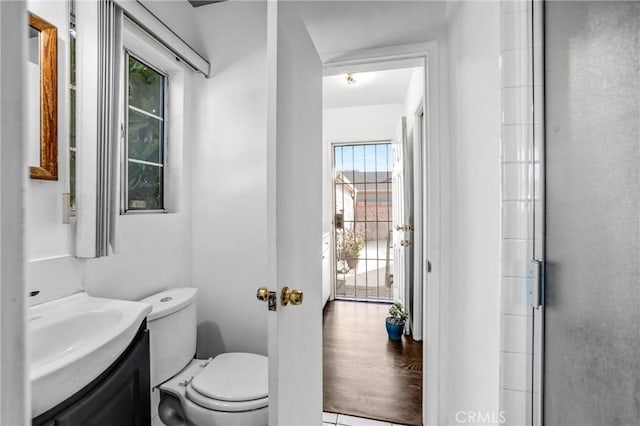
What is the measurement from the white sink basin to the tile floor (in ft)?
3.61

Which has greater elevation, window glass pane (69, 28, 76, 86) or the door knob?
window glass pane (69, 28, 76, 86)

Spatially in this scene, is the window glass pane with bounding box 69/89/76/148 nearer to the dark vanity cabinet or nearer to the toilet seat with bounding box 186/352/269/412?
the dark vanity cabinet

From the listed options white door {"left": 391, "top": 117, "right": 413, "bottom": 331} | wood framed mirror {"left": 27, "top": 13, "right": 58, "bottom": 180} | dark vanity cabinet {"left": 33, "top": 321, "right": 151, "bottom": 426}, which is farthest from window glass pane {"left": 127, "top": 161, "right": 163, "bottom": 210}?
white door {"left": 391, "top": 117, "right": 413, "bottom": 331}

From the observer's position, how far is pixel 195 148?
71.9 inches

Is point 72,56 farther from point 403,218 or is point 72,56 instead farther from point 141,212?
point 403,218

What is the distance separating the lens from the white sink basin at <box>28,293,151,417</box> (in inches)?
26.8

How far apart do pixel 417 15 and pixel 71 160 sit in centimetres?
154

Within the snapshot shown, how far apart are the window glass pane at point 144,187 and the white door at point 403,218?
76.1 inches

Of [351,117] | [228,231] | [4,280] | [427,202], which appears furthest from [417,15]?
[351,117]

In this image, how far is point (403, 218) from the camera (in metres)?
2.83

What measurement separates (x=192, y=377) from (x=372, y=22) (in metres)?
1.80

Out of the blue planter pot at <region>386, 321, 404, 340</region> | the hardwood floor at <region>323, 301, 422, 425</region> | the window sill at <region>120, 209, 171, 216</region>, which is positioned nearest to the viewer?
the window sill at <region>120, 209, 171, 216</region>

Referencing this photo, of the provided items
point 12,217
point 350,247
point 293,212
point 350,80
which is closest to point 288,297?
point 293,212

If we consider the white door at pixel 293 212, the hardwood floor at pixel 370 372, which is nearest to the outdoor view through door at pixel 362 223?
the hardwood floor at pixel 370 372
